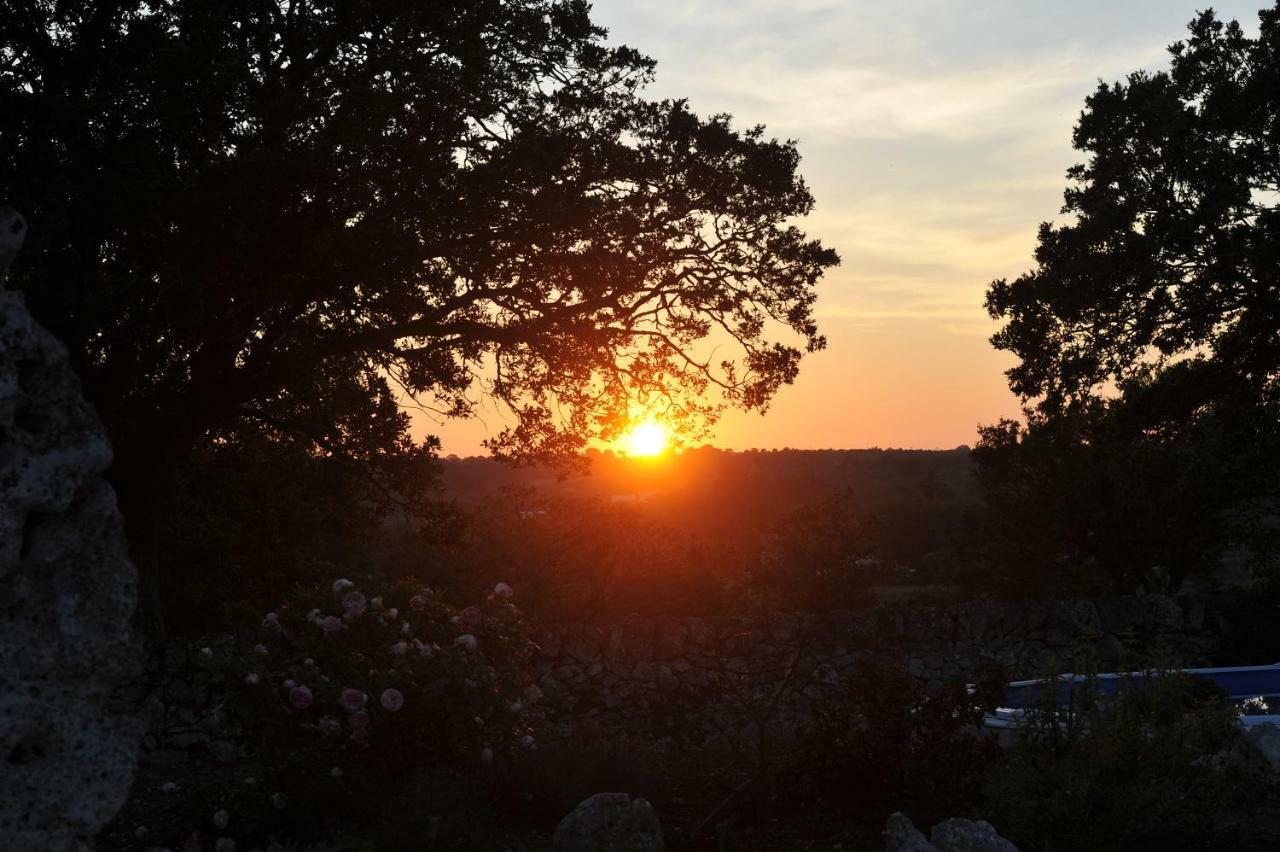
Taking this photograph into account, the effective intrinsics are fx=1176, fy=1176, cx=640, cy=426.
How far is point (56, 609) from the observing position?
4027 millimetres

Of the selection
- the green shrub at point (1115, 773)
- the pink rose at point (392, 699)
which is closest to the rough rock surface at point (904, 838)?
the green shrub at point (1115, 773)

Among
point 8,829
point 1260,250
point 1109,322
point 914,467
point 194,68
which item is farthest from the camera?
point 914,467

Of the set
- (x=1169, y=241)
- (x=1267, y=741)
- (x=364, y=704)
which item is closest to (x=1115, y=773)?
(x=1267, y=741)

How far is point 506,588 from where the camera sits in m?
10.2

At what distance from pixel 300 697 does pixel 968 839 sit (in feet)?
15.4

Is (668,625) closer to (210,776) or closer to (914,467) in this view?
(210,776)

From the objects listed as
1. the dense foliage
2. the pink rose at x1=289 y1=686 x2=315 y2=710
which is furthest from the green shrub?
the pink rose at x1=289 y1=686 x2=315 y2=710

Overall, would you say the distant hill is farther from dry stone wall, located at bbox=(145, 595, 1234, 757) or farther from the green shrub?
the green shrub

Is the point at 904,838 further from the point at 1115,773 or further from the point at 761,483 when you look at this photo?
the point at 761,483

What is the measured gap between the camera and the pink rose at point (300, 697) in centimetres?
831

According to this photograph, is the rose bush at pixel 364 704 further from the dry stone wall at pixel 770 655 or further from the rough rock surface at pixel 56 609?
the rough rock surface at pixel 56 609

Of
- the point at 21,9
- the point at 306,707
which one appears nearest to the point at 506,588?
the point at 306,707

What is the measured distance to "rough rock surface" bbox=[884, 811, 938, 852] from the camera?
19.2 feet

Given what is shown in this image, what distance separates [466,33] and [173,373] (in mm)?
5177
